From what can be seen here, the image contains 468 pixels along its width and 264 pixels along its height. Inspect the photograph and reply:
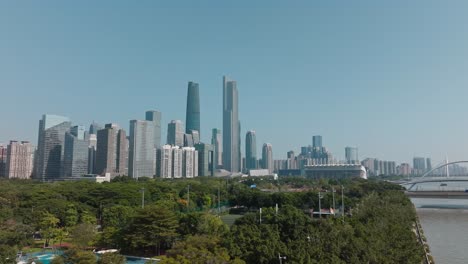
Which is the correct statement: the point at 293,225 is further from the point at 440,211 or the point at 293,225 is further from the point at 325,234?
the point at 440,211

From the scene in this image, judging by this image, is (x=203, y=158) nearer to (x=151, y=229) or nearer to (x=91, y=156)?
(x=91, y=156)

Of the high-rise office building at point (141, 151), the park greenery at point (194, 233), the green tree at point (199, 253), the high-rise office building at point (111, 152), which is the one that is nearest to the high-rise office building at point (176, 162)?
the high-rise office building at point (141, 151)

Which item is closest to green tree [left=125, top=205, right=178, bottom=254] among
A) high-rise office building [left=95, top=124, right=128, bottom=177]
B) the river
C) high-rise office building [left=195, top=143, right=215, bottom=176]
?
the river

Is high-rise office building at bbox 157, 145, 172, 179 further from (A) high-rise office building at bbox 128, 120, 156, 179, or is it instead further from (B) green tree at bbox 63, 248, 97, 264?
(B) green tree at bbox 63, 248, 97, 264

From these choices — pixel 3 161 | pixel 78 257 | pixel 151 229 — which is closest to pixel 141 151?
pixel 3 161

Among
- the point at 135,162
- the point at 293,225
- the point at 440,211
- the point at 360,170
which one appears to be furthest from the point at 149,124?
the point at 293,225

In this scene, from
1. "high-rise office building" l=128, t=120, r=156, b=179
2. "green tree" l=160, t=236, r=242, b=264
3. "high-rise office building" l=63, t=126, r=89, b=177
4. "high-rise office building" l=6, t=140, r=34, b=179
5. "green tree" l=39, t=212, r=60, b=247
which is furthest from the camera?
"high-rise office building" l=128, t=120, r=156, b=179
